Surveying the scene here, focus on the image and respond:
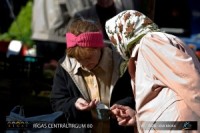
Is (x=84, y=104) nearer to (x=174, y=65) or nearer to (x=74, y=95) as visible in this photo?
(x=74, y=95)

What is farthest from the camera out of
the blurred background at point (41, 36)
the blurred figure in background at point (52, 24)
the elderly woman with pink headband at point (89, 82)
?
the blurred figure in background at point (52, 24)

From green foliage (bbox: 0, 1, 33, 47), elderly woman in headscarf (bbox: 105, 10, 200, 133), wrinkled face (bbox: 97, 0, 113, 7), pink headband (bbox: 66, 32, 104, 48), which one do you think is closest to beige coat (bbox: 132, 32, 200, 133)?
elderly woman in headscarf (bbox: 105, 10, 200, 133)

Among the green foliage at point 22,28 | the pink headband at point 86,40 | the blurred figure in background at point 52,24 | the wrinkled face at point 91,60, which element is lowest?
the green foliage at point 22,28

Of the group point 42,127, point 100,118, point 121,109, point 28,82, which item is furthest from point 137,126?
point 28,82

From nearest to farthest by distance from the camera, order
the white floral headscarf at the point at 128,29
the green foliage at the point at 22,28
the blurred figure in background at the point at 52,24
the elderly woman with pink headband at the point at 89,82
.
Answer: the white floral headscarf at the point at 128,29
the elderly woman with pink headband at the point at 89,82
the blurred figure in background at the point at 52,24
the green foliage at the point at 22,28

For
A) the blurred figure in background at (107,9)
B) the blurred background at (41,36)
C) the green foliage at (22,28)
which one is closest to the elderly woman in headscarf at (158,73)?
the blurred background at (41,36)

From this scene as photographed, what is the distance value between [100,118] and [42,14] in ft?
18.4

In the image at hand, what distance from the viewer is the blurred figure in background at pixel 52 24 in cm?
826

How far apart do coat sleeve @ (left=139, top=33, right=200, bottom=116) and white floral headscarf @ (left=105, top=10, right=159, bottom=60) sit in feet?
0.30

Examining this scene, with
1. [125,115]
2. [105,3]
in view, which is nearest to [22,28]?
[105,3]

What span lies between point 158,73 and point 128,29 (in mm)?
316

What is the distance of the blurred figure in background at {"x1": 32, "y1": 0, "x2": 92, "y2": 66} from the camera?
8265mm

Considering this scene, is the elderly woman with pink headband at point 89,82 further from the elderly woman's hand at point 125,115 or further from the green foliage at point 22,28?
the green foliage at point 22,28

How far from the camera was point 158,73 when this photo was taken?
2.69 metres
